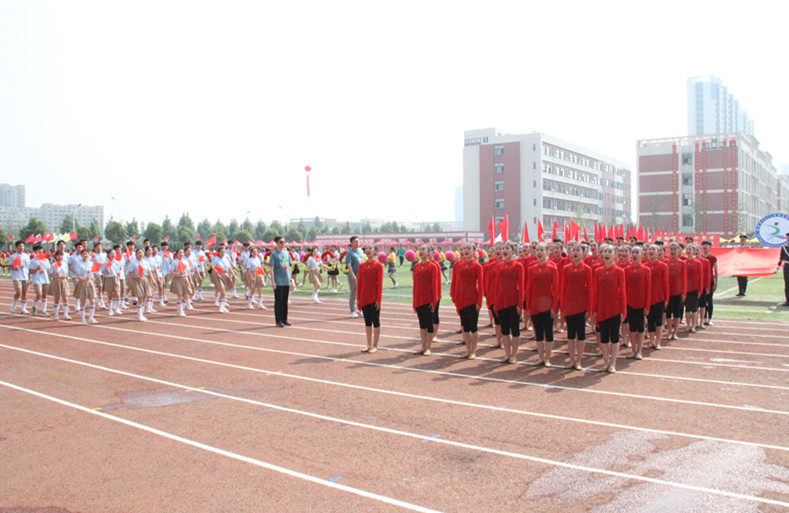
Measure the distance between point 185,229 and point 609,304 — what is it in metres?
99.3

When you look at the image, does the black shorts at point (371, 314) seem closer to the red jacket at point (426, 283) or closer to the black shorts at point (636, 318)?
the red jacket at point (426, 283)

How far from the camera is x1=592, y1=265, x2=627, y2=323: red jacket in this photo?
30.1ft

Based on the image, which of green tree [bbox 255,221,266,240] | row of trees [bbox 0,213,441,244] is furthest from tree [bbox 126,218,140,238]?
green tree [bbox 255,221,266,240]

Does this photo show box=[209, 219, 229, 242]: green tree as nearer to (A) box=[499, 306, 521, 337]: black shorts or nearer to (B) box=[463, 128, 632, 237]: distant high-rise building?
(B) box=[463, 128, 632, 237]: distant high-rise building

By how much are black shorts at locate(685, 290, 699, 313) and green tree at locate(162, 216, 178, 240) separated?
97033 mm

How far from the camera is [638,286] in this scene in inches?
390

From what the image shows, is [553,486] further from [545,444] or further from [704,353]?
[704,353]

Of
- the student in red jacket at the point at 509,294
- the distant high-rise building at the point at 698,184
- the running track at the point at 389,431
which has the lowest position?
the running track at the point at 389,431

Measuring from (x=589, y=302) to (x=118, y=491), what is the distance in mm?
6918

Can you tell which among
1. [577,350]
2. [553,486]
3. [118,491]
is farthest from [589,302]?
[118,491]

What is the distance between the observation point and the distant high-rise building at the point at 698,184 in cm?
7838

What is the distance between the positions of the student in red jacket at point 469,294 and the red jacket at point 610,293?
1.98 metres

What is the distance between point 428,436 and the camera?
245 inches

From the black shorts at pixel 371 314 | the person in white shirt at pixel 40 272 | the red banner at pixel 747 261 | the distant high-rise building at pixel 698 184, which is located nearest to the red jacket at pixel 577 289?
the black shorts at pixel 371 314
